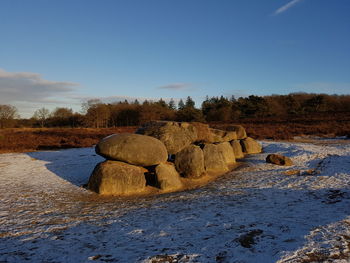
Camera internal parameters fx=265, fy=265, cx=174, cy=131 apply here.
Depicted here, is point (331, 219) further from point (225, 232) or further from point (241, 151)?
point (241, 151)

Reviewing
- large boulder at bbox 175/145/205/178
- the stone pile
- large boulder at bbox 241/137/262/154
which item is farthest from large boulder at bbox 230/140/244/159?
large boulder at bbox 175/145/205/178

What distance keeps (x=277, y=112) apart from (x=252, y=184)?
65415 millimetres

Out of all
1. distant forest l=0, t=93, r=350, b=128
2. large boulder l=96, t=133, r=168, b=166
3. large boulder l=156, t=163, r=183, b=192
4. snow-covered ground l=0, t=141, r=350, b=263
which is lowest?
snow-covered ground l=0, t=141, r=350, b=263

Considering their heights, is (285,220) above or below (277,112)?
below

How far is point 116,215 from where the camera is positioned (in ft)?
26.9

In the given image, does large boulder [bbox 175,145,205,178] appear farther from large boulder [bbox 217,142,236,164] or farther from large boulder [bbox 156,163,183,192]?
large boulder [bbox 217,142,236,164]

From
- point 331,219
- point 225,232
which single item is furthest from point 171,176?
point 331,219

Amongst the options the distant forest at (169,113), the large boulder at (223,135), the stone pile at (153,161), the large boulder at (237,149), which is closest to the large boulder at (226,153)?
the stone pile at (153,161)

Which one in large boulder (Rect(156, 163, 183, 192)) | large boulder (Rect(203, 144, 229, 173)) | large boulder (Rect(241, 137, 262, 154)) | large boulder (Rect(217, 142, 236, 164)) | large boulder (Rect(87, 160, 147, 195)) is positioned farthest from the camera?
large boulder (Rect(241, 137, 262, 154))

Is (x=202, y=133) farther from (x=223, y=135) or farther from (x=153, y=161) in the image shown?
(x=153, y=161)

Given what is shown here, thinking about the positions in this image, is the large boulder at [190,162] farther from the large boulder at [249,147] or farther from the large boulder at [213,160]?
the large boulder at [249,147]

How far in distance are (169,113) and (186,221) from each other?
6075 centimetres

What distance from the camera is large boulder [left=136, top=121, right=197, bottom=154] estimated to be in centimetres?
1360

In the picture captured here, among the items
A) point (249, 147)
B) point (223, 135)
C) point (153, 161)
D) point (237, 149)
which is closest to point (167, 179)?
point (153, 161)
